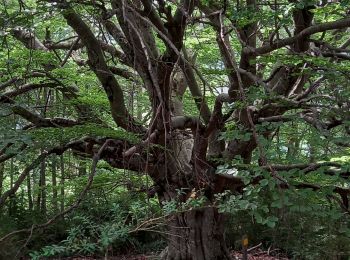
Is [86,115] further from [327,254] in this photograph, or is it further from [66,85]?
[327,254]

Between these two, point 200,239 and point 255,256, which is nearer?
point 200,239

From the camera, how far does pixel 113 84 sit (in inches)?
207

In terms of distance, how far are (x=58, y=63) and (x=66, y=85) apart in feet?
1.06

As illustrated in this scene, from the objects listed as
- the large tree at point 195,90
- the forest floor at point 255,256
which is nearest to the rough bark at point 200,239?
the large tree at point 195,90

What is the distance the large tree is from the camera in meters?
3.72

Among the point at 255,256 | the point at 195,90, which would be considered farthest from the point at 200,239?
the point at 255,256

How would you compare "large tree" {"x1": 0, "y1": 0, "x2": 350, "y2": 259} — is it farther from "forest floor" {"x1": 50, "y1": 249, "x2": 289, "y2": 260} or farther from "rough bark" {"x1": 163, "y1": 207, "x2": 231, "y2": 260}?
"forest floor" {"x1": 50, "y1": 249, "x2": 289, "y2": 260}

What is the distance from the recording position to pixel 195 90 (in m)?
6.32

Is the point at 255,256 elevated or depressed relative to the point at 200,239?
depressed

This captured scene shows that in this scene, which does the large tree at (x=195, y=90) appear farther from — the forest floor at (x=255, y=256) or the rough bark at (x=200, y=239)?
the forest floor at (x=255, y=256)

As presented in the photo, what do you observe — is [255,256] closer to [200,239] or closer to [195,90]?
[200,239]

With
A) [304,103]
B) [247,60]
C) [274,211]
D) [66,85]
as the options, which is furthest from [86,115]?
[274,211]

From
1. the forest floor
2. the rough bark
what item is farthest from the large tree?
the forest floor

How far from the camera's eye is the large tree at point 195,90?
12.2ft
